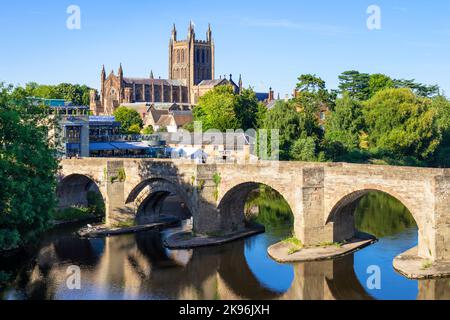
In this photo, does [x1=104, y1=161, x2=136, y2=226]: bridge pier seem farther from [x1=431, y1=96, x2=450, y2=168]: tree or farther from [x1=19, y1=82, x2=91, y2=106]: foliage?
[x1=19, y1=82, x2=91, y2=106]: foliage

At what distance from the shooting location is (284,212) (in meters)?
59.0

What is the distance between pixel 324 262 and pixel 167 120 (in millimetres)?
79030

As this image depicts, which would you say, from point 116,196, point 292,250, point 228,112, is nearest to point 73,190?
point 116,196

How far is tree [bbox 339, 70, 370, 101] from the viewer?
117438 mm

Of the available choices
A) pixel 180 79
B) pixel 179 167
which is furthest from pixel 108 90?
pixel 179 167

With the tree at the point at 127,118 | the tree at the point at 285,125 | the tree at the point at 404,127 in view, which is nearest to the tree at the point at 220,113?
the tree at the point at 285,125

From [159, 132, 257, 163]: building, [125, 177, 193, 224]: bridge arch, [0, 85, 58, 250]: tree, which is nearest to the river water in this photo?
[125, 177, 193, 224]: bridge arch

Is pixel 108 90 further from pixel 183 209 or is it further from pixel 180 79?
pixel 183 209

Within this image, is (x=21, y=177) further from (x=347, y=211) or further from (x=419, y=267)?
(x=419, y=267)

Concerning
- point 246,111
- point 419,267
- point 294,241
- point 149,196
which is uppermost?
point 246,111

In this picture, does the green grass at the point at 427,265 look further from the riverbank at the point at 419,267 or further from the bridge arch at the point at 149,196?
the bridge arch at the point at 149,196

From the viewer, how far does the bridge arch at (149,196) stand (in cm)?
5128

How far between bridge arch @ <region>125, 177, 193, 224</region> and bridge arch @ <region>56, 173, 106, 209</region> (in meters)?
6.21

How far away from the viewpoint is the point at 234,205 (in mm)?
48906
